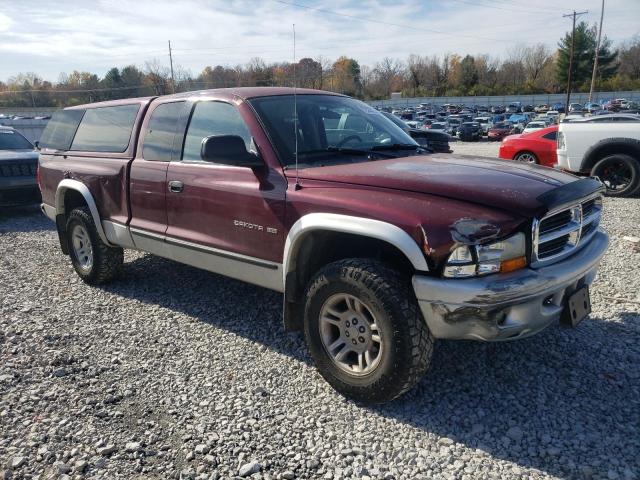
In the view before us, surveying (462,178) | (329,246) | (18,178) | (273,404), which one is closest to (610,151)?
(462,178)

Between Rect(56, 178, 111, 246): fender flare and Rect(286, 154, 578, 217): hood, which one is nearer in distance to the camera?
Rect(286, 154, 578, 217): hood

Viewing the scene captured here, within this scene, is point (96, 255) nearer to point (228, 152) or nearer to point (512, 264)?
point (228, 152)

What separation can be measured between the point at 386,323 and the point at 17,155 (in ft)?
30.2

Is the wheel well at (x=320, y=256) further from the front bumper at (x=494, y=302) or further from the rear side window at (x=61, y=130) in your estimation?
the rear side window at (x=61, y=130)

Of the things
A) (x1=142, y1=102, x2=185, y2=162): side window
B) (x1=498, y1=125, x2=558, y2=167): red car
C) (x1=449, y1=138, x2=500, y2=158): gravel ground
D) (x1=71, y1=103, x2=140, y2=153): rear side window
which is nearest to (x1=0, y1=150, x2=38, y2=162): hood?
(x1=71, y1=103, x2=140, y2=153): rear side window

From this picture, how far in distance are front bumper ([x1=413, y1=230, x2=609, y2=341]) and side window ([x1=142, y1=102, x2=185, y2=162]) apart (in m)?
2.59

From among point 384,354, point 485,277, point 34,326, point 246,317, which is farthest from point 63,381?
point 485,277

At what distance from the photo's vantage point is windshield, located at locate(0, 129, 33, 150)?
10047mm

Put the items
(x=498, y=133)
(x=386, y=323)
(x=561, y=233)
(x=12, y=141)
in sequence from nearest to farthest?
(x=386, y=323) → (x=561, y=233) → (x=12, y=141) → (x=498, y=133)

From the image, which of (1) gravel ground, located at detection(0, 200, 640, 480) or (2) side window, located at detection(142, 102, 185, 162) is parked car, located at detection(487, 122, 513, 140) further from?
(2) side window, located at detection(142, 102, 185, 162)

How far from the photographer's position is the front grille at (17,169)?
904 cm

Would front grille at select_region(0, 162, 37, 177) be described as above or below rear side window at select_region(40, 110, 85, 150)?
below

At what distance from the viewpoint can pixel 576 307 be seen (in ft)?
9.68

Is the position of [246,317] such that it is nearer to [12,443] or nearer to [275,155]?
[275,155]
